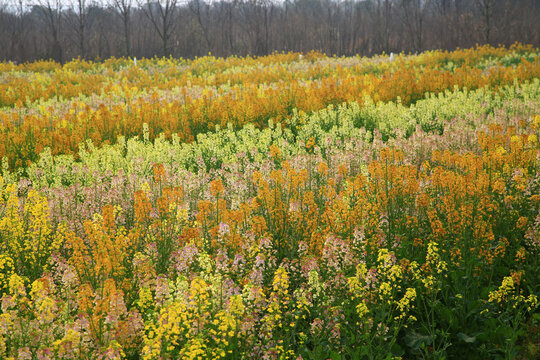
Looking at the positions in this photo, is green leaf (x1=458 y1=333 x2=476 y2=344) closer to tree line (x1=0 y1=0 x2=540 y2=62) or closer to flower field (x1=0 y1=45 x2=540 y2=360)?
flower field (x1=0 y1=45 x2=540 y2=360)

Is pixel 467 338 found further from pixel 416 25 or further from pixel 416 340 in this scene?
pixel 416 25

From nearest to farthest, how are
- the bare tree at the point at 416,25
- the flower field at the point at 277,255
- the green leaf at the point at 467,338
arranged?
the flower field at the point at 277,255 → the green leaf at the point at 467,338 → the bare tree at the point at 416,25

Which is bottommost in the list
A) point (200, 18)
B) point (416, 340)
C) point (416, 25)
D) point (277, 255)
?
point (416, 340)

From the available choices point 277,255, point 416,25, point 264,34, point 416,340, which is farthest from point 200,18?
point 416,340

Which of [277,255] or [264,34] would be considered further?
[264,34]

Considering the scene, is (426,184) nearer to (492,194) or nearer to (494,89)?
(492,194)

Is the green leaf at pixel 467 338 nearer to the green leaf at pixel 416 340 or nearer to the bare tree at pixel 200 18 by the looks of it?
the green leaf at pixel 416 340

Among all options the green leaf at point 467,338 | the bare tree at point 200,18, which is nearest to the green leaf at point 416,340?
the green leaf at point 467,338

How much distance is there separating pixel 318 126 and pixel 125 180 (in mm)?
4634

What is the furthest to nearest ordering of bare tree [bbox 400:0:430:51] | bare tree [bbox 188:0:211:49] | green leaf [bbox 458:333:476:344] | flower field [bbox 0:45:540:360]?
bare tree [bbox 188:0:211:49]
bare tree [bbox 400:0:430:51]
green leaf [bbox 458:333:476:344]
flower field [bbox 0:45:540:360]

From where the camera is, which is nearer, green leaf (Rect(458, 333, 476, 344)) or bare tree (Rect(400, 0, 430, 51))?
green leaf (Rect(458, 333, 476, 344))

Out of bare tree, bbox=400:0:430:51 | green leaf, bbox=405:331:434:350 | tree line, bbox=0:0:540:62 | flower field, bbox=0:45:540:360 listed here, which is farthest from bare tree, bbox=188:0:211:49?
green leaf, bbox=405:331:434:350

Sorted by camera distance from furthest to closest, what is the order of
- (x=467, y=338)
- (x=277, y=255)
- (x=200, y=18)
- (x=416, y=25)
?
(x=200, y=18) → (x=416, y=25) → (x=277, y=255) → (x=467, y=338)

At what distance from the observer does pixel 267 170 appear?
19.4 feet
